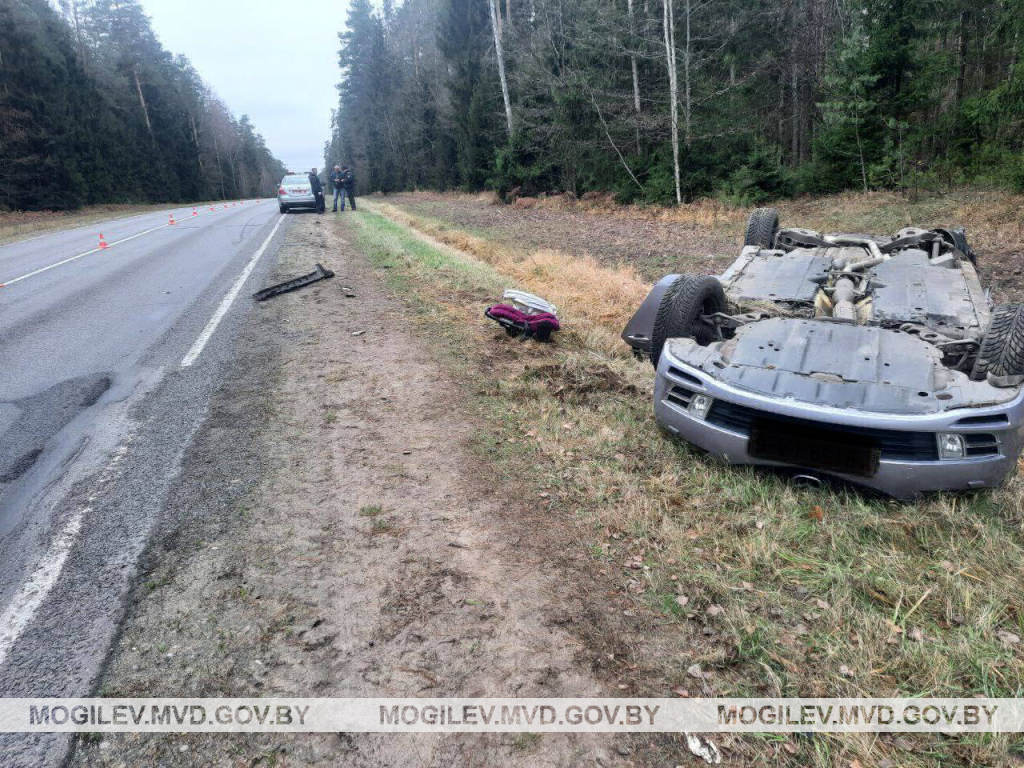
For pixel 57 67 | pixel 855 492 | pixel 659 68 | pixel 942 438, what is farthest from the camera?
pixel 57 67

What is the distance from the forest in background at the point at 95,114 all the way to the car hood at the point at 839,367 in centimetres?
4061

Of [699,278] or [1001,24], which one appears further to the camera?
[1001,24]

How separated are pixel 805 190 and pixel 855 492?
19.2 m

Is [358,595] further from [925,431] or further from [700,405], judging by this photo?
[925,431]

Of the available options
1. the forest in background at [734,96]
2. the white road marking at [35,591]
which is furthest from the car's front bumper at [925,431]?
the forest in background at [734,96]

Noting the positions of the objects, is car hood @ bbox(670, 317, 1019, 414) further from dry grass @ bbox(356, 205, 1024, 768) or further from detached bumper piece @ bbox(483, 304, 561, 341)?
detached bumper piece @ bbox(483, 304, 561, 341)

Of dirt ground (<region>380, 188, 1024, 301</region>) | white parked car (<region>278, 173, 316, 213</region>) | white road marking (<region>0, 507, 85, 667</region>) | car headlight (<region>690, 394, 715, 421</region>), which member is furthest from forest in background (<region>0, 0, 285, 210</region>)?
car headlight (<region>690, 394, 715, 421</region>)

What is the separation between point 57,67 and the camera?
36.8m

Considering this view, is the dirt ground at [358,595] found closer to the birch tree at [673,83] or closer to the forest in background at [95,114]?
the birch tree at [673,83]

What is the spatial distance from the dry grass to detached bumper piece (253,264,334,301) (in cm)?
575

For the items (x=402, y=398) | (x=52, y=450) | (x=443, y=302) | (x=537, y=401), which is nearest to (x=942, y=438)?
(x=537, y=401)

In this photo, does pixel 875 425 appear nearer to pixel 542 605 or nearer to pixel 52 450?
pixel 542 605

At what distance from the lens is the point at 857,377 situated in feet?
11.5

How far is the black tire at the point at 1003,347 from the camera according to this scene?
3.40 m
